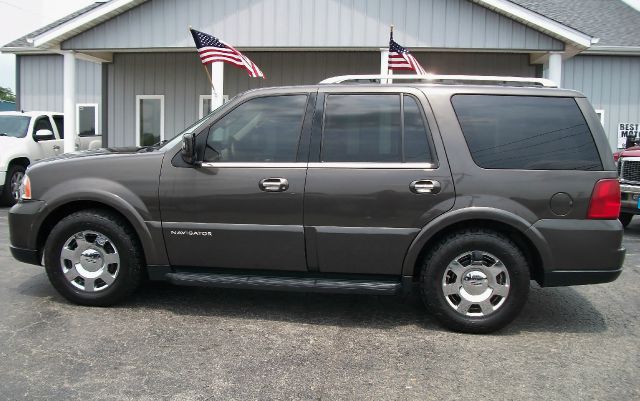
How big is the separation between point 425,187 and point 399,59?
5650mm

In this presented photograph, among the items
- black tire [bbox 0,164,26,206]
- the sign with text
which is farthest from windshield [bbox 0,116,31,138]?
the sign with text

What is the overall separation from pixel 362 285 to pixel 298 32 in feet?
23.1

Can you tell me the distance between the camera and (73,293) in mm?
4566

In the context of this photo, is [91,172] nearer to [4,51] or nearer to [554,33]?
[554,33]

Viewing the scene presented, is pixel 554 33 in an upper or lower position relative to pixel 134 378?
upper

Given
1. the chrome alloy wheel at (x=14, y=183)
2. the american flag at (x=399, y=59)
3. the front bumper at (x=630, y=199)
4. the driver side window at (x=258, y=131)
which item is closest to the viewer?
the driver side window at (x=258, y=131)

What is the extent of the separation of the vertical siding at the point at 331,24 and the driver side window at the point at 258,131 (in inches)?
240

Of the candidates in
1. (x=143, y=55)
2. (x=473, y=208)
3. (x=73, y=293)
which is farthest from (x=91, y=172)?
(x=143, y=55)

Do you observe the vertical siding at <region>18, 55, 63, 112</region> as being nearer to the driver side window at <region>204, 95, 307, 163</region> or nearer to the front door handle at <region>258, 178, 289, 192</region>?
the driver side window at <region>204, 95, 307, 163</region>

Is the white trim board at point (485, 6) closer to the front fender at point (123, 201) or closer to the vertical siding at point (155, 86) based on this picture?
the vertical siding at point (155, 86)

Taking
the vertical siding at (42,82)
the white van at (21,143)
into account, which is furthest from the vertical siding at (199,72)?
the vertical siding at (42,82)

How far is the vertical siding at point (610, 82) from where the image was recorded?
46.1 ft

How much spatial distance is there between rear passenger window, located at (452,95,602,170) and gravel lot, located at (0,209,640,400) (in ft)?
4.26

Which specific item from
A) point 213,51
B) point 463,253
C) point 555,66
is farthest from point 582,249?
point 555,66
